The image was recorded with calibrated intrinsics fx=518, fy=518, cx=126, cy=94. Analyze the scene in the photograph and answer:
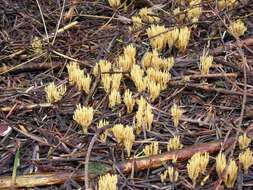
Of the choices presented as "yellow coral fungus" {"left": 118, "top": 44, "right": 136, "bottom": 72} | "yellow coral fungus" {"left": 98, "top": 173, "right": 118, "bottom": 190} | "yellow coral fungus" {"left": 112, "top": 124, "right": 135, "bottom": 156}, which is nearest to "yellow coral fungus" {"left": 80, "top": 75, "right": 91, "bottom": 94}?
"yellow coral fungus" {"left": 118, "top": 44, "right": 136, "bottom": 72}

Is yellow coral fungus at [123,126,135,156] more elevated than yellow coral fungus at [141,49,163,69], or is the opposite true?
yellow coral fungus at [141,49,163,69]

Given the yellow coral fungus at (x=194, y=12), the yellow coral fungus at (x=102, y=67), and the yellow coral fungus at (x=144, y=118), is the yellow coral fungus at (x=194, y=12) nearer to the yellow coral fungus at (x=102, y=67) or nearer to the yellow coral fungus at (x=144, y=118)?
the yellow coral fungus at (x=102, y=67)

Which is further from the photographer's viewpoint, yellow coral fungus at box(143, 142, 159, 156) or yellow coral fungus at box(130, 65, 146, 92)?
yellow coral fungus at box(130, 65, 146, 92)

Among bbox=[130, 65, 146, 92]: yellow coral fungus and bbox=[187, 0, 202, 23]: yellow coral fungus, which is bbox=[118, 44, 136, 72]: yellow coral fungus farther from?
bbox=[187, 0, 202, 23]: yellow coral fungus

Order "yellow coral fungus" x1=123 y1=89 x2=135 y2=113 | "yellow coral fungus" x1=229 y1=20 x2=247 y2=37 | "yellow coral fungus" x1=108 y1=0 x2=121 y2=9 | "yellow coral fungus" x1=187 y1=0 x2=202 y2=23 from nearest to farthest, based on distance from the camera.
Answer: "yellow coral fungus" x1=123 y1=89 x2=135 y2=113, "yellow coral fungus" x1=229 y1=20 x2=247 y2=37, "yellow coral fungus" x1=187 y1=0 x2=202 y2=23, "yellow coral fungus" x1=108 y1=0 x2=121 y2=9

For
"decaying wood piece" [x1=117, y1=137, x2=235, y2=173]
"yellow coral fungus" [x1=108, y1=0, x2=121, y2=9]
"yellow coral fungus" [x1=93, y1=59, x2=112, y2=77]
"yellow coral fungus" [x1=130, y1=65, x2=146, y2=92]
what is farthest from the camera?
"yellow coral fungus" [x1=108, y1=0, x2=121, y2=9]

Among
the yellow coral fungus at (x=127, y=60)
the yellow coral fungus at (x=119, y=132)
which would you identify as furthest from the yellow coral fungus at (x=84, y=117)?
the yellow coral fungus at (x=127, y=60)
